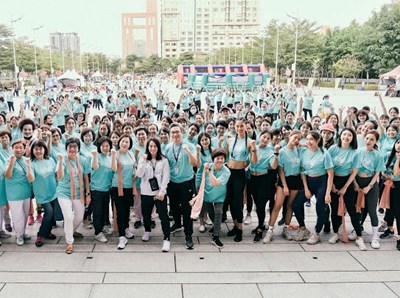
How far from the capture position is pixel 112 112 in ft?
51.9

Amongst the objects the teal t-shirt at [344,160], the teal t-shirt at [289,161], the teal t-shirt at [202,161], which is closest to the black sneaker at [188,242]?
the teal t-shirt at [202,161]

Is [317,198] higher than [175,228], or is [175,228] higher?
[317,198]

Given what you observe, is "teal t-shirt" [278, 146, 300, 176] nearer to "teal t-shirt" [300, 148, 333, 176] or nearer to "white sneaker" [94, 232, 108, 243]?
"teal t-shirt" [300, 148, 333, 176]

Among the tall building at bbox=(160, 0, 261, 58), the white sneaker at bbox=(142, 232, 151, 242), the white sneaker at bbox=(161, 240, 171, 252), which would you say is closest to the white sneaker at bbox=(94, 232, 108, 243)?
the white sneaker at bbox=(142, 232, 151, 242)

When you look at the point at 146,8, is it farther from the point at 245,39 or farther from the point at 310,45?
the point at 310,45

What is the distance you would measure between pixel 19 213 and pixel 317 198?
12.6 ft

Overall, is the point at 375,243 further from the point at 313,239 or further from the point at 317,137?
the point at 317,137

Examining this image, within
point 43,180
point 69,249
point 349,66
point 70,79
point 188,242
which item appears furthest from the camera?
point 349,66

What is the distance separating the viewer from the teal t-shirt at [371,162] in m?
5.23

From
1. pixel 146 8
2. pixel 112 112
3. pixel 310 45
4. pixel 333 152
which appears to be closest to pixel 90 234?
pixel 333 152

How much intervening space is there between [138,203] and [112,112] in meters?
10.5

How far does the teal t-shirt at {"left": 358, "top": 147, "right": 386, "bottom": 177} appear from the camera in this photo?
17.1ft

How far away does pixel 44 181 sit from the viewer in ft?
16.8

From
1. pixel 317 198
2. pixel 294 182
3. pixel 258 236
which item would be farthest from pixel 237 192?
pixel 317 198
